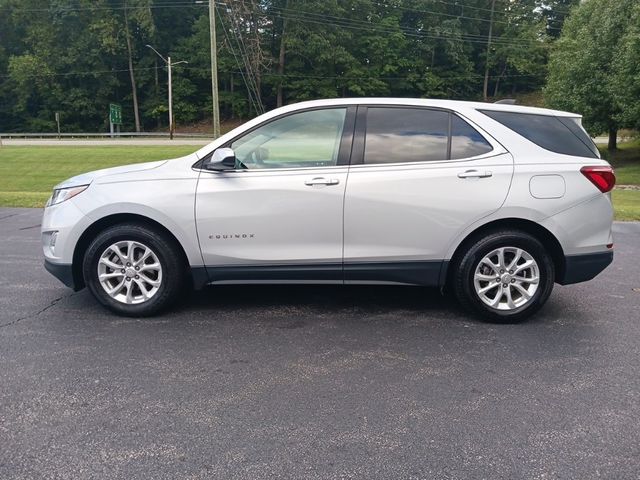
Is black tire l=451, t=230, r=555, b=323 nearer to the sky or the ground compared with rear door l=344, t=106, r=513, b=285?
nearer to the ground

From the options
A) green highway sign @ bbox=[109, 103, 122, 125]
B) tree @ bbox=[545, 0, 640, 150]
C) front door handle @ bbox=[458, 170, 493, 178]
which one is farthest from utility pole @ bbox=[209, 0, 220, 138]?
green highway sign @ bbox=[109, 103, 122, 125]

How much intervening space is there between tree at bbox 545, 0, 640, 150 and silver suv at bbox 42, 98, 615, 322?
26.8m

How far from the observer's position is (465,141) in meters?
4.35

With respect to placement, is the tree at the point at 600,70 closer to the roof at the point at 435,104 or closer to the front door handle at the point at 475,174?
the roof at the point at 435,104

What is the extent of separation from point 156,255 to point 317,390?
1.94 meters

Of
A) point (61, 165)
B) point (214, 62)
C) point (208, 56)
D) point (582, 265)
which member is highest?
point (208, 56)

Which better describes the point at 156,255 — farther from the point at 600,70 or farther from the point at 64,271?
the point at 600,70

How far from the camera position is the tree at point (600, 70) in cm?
2738

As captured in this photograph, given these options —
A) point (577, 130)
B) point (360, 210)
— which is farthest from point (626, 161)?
point (360, 210)

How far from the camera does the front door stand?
4.25 meters

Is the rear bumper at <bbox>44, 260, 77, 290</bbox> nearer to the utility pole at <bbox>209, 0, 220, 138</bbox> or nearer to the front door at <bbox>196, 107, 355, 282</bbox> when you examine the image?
the front door at <bbox>196, 107, 355, 282</bbox>

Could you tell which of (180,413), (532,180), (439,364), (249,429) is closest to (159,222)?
(180,413)

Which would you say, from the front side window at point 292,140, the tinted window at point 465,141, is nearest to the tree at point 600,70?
the tinted window at point 465,141

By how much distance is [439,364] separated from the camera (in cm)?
357
